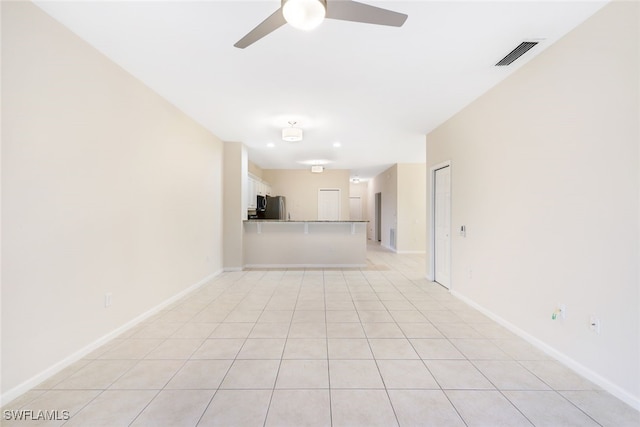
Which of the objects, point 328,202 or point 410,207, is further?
point 328,202

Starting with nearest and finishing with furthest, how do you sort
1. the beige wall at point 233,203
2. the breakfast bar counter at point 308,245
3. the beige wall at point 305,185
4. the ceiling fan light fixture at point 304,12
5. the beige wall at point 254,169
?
the ceiling fan light fixture at point 304,12, the beige wall at point 233,203, the breakfast bar counter at point 308,245, the beige wall at point 254,169, the beige wall at point 305,185

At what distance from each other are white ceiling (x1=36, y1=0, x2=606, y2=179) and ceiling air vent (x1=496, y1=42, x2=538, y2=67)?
0.21 ft

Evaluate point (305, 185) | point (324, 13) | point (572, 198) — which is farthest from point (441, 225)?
point (305, 185)

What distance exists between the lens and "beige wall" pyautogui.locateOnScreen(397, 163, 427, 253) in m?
7.71

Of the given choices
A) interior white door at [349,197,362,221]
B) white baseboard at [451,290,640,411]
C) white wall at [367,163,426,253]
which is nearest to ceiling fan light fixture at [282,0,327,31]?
white baseboard at [451,290,640,411]

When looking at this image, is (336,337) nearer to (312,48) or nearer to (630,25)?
(312,48)

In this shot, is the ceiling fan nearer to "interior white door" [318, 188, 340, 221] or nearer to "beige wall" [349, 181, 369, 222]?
"interior white door" [318, 188, 340, 221]

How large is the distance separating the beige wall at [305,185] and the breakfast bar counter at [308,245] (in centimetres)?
298

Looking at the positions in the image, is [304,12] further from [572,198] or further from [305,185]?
[305,185]

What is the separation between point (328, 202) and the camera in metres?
9.02

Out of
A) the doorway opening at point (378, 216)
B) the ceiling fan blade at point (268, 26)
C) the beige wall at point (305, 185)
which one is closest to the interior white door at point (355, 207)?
the doorway opening at point (378, 216)

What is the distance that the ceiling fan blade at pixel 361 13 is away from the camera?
1438 millimetres

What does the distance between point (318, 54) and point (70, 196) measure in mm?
2302

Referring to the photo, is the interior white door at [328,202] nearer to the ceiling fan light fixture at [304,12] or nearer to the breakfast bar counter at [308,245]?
the breakfast bar counter at [308,245]
